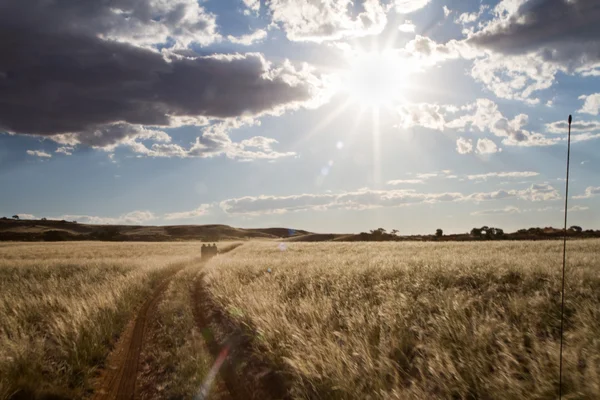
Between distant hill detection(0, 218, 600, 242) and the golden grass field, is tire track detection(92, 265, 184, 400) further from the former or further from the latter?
distant hill detection(0, 218, 600, 242)

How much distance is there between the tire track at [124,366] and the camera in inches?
214

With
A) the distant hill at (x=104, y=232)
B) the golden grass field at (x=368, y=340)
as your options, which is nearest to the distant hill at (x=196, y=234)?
the distant hill at (x=104, y=232)

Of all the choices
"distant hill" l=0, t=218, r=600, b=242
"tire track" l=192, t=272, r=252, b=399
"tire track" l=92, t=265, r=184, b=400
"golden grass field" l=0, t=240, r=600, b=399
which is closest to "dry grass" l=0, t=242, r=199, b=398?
"golden grass field" l=0, t=240, r=600, b=399

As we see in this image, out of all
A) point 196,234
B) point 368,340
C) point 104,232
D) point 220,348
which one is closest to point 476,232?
point 220,348

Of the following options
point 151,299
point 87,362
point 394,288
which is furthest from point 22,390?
point 151,299

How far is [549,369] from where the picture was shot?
3.71m

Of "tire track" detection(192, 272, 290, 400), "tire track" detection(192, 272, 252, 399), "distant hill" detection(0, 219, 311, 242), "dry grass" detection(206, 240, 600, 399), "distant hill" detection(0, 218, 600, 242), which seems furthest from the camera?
"distant hill" detection(0, 219, 311, 242)

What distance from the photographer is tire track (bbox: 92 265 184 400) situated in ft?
17.8

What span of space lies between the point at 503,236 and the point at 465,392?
79.3 metres

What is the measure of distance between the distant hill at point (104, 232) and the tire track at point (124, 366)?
106 meters

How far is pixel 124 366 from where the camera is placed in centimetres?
651

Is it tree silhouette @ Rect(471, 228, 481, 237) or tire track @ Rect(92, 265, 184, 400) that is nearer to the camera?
tire track @ Rect(92, 265, 184, 400)

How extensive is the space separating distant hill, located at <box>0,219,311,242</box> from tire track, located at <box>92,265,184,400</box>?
106477 mm

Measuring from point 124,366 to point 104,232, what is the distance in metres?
116
